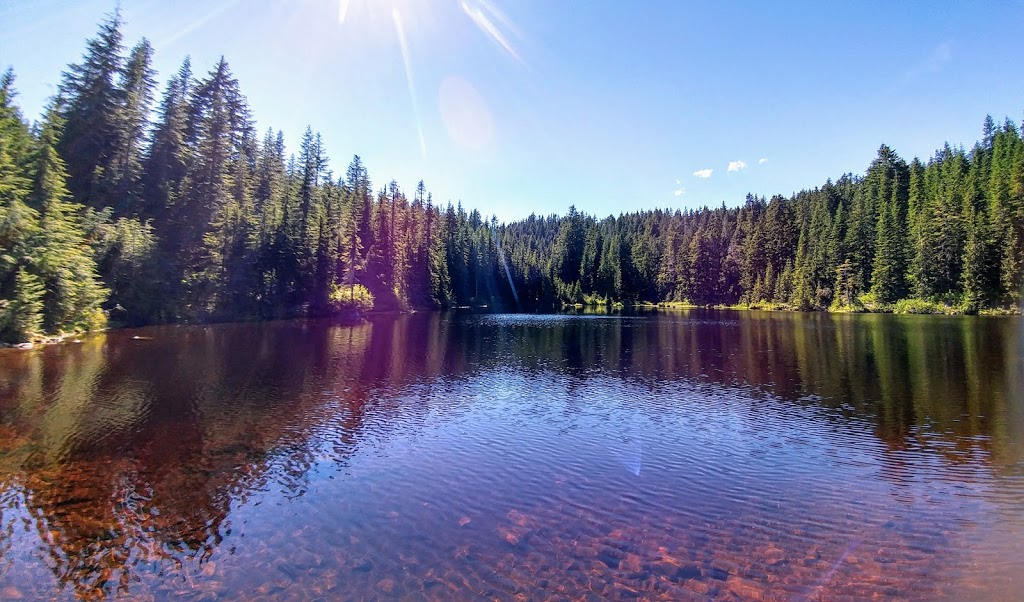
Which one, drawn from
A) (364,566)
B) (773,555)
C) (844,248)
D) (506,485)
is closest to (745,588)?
(773,555)

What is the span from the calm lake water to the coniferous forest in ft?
64.9

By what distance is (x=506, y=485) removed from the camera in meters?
12.8

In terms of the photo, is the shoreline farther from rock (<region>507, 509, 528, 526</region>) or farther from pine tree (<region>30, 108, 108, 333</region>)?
rock (<region>507, 509, 528, 526</region>)

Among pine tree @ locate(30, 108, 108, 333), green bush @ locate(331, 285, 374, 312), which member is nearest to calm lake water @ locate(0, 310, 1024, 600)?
pine tree @ locate(30, 108, 108, 333)

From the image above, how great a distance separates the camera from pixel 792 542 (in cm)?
978

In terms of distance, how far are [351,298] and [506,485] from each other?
237 feet

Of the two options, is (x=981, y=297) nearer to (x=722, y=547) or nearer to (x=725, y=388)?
(x=725, y=388)

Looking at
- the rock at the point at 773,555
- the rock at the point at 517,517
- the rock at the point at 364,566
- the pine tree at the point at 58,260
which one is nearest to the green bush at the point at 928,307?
the rock at the point at 773,555

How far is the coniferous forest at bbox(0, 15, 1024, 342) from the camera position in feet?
134

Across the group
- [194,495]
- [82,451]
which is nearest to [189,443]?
[82,451]

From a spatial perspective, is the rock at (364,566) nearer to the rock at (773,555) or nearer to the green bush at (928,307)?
the rock at (773,555)

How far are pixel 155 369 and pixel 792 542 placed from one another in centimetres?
3064

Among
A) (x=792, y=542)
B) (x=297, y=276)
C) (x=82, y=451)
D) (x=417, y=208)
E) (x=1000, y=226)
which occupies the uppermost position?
(x=417, y=208)

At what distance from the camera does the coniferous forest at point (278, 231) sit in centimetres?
4075
